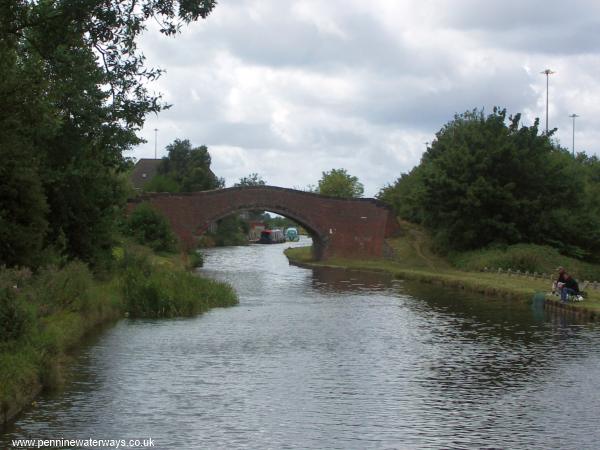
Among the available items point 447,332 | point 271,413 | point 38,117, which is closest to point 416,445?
point 271,413

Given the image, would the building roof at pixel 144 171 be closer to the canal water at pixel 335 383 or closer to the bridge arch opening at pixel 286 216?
the bridge arch opening at pixel 286 216

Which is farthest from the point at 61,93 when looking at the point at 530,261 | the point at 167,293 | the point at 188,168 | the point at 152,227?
the point at 188,168

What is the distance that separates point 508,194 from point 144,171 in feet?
238

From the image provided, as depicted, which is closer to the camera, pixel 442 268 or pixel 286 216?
pixel 442 268

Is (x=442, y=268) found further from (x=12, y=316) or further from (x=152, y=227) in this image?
(x=12, y=316)

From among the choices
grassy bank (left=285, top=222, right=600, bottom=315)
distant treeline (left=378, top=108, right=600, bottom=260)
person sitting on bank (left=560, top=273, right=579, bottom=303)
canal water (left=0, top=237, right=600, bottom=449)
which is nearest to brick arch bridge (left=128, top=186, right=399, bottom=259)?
grassy bank (left=285, top=222, right=600, bottom=315)

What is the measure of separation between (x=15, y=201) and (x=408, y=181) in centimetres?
5152

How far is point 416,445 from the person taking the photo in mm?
13312

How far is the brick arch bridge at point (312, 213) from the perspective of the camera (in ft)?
207

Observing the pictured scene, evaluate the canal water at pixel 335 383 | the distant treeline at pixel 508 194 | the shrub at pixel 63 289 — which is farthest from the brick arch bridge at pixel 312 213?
the shrub at pixel 63 289

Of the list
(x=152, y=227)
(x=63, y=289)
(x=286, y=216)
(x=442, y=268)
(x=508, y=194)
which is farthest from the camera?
(x=286, y=216)

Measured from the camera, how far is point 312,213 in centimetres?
6544

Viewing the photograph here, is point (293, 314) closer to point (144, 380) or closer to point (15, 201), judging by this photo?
point (15, 201)

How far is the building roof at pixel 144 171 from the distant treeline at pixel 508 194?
207 feet
